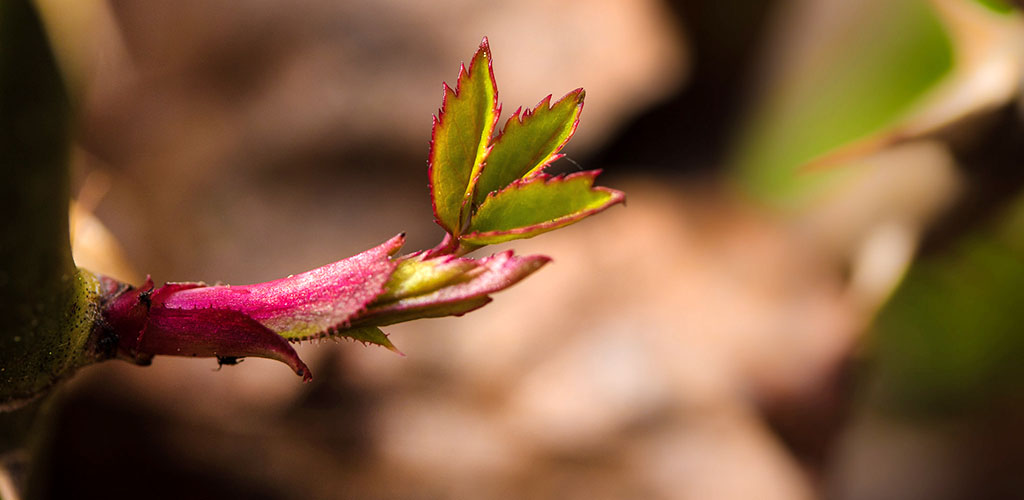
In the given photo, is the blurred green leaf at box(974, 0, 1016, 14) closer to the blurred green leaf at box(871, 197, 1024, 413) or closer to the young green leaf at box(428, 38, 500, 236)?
the young green leaf at box(428, 38, 500, 236)

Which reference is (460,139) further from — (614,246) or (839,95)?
(839,95)

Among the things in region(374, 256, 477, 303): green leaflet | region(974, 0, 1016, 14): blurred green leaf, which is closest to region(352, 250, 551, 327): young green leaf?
region(374, 256, 477, 303): green leaflet

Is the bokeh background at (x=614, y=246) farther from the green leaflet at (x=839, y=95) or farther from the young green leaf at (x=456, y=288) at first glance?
the young green leaf at (x=456, y=288)

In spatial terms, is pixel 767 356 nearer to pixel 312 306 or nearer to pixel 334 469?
pixel 334 469

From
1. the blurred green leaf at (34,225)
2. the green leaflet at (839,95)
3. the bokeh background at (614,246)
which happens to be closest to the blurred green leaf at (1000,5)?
the bokeh background at (614,246)

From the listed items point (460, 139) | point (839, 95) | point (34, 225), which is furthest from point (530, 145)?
point (839, 95)

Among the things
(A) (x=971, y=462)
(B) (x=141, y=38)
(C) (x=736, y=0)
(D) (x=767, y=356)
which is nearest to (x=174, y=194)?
(B) (x=141, y=38)
